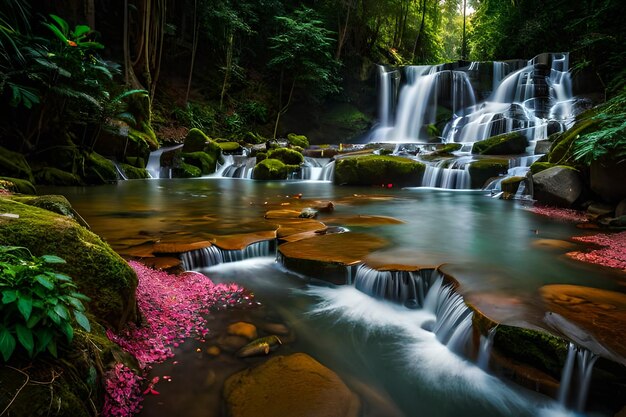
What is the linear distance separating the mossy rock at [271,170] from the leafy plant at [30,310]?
14228 millimetres

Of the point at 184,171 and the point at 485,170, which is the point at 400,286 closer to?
the point at 485,170

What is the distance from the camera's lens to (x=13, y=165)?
932 centimetres

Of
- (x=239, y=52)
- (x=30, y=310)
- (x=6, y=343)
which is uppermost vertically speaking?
(x=239, y=52)

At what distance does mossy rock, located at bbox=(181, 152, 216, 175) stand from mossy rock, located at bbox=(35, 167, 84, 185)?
5.65 meters

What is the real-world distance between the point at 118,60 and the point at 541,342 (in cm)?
2243

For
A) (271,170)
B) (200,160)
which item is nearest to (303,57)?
(200,160)

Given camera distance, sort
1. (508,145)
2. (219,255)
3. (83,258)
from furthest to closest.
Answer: (508,145) → (219,255) → (83,258)

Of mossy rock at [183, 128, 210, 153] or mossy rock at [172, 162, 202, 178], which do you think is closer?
mossy rock at [172, 162, 202, 178]

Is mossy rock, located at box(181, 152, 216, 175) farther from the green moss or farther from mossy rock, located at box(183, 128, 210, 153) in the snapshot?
the green moss

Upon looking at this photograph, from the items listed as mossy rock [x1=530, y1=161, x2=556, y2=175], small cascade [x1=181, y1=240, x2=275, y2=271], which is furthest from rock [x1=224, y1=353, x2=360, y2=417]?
mossy rock [x1=530, y1=161, x2=556, y2=175]

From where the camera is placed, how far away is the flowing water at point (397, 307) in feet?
8.31

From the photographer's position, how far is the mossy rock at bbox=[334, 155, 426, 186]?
1374cm

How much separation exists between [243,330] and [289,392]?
0.94 meters

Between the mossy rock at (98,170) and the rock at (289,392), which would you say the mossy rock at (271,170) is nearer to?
the mossy rock at (98,170)
